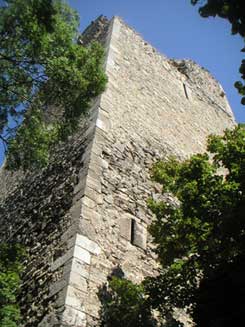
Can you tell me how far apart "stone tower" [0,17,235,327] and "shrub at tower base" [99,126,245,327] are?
24.2 inches

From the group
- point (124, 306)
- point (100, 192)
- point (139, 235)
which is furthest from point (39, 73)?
point (124, 306)

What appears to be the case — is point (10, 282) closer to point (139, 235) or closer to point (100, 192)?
point (100, 192)

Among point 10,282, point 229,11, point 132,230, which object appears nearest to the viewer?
point 229,11

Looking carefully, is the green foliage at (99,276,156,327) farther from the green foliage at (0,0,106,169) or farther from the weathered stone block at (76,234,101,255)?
the green foliage at (0,0,106,169)

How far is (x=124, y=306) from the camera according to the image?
4930 millimetres

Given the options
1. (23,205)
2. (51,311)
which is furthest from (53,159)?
(51,311)

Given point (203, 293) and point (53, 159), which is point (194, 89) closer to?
point (53, 159)

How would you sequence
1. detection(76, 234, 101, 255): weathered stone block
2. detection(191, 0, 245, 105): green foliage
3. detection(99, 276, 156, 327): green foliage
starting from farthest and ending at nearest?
detection(76, 234, 101, 255): weathered stone block → detection(99, 276, 156, 327): green foliage → detection(191, 0, 245, 105): green foliage

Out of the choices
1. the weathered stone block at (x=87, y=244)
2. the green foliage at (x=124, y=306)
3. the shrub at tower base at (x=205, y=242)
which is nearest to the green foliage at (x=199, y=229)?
the shrub at tower base at (x=205, y=242)

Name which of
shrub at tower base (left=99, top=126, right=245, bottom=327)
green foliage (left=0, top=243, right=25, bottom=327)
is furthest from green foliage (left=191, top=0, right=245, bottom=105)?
green foliage (left=0, top=243, right=25, bottom=327)

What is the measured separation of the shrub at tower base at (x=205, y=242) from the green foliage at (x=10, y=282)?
4.11ft

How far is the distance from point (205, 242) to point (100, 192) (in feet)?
5.89

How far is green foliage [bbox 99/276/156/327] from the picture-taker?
191 inches

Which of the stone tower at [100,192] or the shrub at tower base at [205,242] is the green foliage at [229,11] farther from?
the stone tower at [100,192]
